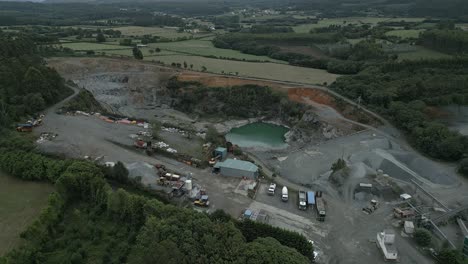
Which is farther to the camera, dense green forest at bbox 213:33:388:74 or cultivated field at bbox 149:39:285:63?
cultivated field at bbox 149:39:285:63

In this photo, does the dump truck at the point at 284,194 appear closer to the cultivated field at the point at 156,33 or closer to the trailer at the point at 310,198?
the trailer at the point at 310,198

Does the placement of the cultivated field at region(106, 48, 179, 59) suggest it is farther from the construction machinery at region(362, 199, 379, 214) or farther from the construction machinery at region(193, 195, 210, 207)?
the construction machinery at region(362, 199, 379, 214)

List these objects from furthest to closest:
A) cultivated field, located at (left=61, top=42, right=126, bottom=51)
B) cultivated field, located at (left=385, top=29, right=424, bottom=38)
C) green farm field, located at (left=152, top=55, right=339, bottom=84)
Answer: cultivated field, located at (left=385, top=29, right=424, bottom=38), cultivated field, located at (left=61, top=42, right=126, bottom=51), green farm field, located at (left=152, top=55, right=339, bottom=84)

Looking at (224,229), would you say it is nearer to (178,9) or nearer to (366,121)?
(366,121)

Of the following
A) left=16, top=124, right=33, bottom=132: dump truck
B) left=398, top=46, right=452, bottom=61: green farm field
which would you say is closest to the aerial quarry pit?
left=16, top=124, right=33, bottom=132: dump truck

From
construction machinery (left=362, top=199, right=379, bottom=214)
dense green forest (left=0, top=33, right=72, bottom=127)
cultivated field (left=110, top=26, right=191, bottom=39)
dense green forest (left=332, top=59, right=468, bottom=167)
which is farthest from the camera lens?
cultivated field (left=110, top=26, right=191, bottom=39)

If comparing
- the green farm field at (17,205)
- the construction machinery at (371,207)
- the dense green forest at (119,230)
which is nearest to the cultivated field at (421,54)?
the construction machinery at (371,207)
